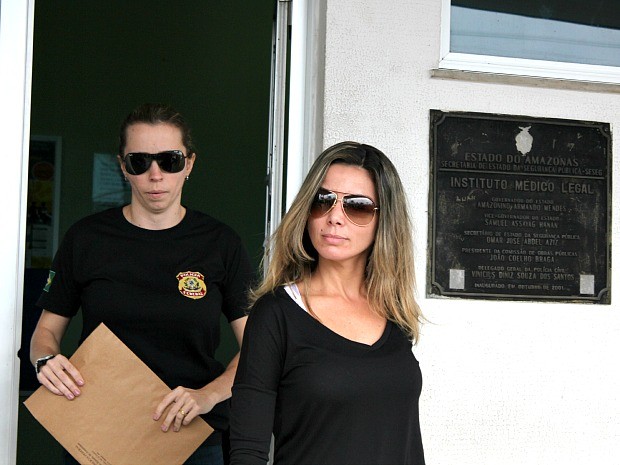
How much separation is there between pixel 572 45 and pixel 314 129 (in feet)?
4.17

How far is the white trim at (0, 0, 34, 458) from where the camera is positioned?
3.37 metres

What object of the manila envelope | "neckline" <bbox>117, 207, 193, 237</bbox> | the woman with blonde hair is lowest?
the manila envelope

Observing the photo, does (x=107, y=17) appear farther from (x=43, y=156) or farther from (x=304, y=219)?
(x=304, y=219)

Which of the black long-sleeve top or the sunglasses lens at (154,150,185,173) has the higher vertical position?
the sunglasses lens at (154,150,185,173)

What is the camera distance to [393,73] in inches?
144

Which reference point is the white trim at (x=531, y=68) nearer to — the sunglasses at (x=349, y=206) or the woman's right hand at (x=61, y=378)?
the sunglasses at (x=349, y=206)

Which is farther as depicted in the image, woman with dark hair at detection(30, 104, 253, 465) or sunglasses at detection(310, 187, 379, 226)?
woman with dark hair at detection(30, 104, 253, 465)

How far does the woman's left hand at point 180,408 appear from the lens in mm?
2705

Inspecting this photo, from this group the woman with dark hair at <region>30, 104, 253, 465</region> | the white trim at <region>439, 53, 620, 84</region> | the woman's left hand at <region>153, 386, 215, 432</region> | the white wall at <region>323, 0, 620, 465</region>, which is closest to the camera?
the woman's left hand at <region>153, 386, 215, 432</region>

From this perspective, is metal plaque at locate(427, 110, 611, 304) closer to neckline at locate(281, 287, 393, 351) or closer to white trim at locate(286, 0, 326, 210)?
white trim at locate(286, 0, 326, 210)

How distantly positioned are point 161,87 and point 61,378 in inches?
171

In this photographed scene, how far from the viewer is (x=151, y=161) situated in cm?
292

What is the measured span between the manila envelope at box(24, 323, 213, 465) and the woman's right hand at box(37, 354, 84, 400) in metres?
0.02

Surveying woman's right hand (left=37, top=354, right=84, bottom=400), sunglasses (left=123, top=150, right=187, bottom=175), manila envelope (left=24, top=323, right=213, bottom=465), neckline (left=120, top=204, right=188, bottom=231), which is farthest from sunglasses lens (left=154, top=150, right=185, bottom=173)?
woman's right hand (left=37, top=354, right=84, bottom=400)
